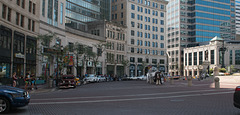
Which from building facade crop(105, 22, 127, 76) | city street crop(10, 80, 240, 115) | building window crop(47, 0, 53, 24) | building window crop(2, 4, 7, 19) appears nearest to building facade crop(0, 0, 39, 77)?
building window crop(2, 4, 7, 19)

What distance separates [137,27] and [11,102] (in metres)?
77.6

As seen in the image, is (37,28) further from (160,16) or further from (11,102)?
(160,16)

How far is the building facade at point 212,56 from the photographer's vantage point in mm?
93062

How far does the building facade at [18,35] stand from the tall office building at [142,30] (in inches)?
1757

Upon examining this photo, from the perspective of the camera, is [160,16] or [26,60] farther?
[160,16]

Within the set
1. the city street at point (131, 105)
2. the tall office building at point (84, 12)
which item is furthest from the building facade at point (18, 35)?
the tall office building at point (84, 12)

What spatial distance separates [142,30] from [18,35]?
56778mm

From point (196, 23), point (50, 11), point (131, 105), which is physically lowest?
point (131, 105)

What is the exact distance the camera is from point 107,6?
8081 centimetres

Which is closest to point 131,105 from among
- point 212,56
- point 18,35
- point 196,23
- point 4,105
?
point 4,105

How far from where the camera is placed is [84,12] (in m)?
68.9

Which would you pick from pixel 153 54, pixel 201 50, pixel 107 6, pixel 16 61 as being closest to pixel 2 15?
pixel 16 61

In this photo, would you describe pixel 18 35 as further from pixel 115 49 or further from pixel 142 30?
pixel 142 30

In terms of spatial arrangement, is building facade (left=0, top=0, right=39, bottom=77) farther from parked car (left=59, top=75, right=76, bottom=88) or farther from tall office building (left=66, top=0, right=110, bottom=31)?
tall office building (left=66, top=0, right=110, bottom=31)
